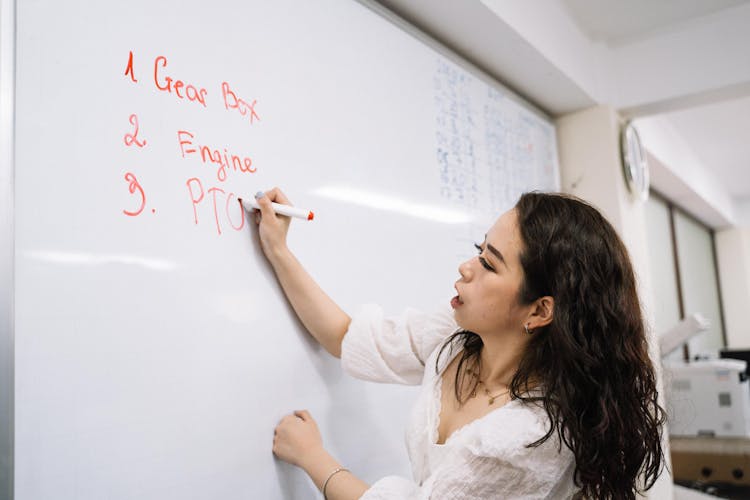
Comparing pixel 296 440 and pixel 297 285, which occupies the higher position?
pixel 297 285

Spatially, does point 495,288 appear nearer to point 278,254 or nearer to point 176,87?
point 278,254

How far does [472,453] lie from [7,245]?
25.0 inches

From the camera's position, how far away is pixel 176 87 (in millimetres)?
827

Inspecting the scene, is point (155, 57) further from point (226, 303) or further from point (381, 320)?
point (381, 320)

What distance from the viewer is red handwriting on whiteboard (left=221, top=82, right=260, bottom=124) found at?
2.95 ft

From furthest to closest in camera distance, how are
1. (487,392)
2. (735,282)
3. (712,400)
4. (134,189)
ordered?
(735,282) → (712,400) → (487,392) → (134,189)

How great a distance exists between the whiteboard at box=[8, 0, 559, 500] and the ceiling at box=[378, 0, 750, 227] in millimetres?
372

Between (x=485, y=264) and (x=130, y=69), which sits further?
(x=485, y=264)

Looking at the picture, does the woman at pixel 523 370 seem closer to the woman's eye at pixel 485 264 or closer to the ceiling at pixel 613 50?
the woman's eye at pixel 485 264

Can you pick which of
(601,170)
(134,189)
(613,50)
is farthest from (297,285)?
(613,50)

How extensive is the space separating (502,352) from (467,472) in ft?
0.77

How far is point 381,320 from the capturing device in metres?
1.03

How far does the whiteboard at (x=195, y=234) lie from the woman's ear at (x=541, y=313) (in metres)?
0.34

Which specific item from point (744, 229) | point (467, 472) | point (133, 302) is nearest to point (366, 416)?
point (467, 472)
